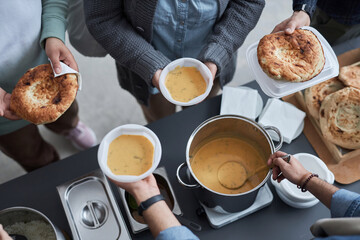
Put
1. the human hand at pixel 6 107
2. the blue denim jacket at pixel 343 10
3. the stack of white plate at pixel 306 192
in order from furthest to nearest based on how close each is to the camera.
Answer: the blue denim jacket at pixel 343 10 → the human hand at pixel 6 107 → the stack of white plate at pixel 306 192

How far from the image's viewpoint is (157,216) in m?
0.82

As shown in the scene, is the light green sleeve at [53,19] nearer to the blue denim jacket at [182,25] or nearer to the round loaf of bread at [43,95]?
the round loaf of bread at [43,95]

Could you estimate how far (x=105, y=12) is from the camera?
1.13 m

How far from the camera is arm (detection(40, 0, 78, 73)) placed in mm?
1115

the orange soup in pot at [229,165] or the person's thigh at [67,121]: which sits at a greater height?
the orange soup in pot at [229,165]

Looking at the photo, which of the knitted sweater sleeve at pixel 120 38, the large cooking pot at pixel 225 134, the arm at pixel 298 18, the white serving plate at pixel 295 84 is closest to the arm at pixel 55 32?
the knitted sweater sleeve at pixel 120 38

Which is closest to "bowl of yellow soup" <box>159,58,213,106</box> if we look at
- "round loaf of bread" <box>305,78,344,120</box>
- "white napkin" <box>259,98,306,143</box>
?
"white napkin" <box>259,98,306,143</box>

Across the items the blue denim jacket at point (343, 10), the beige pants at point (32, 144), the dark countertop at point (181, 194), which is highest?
the blue denim jacket at point (343, 10)

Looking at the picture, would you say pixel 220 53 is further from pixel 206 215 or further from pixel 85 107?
pixel 85 107

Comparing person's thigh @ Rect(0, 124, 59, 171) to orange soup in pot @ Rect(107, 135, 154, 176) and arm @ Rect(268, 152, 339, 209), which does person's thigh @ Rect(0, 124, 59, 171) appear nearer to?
orange soup in pot @ Rect(107, 135, 154, 176)

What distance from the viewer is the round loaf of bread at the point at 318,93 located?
3.68 ft

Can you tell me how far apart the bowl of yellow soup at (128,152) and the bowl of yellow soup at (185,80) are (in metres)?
0.18

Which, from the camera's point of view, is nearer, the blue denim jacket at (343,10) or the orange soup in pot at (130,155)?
the orange soup in pot at (130,155)

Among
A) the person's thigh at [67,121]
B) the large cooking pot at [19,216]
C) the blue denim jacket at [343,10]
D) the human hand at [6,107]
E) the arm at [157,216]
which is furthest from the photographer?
the person's thigh at [67,121]
